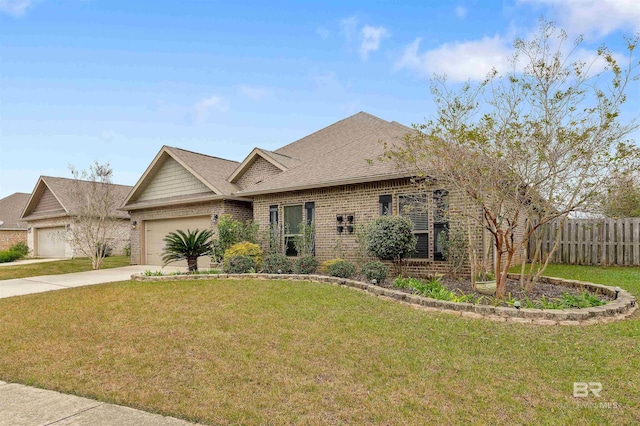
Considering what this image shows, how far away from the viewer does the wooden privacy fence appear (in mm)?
13078

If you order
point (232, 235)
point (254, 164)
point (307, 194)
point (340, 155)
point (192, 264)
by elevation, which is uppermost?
point (340, 155)

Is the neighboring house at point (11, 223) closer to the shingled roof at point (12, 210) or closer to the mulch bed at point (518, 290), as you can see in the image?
the shingled roof at point (12, 210)

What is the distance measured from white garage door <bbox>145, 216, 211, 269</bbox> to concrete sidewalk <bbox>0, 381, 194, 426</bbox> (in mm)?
12883

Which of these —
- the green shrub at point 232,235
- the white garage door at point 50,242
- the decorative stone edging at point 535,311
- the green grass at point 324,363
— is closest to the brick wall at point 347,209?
the green shrub at point 232,235

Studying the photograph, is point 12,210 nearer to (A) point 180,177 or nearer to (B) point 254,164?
(A) point 180,177

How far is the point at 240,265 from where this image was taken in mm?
11336

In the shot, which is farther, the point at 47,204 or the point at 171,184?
the point at 47,204

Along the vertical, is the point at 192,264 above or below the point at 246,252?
below

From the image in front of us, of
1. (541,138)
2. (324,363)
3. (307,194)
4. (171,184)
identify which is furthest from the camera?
(171,184)

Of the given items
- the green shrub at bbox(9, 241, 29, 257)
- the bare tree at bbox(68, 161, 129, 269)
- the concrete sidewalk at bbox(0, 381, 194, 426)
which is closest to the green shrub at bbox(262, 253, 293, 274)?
the concrete sidewalk at bbox(0, 381, 194, 426)

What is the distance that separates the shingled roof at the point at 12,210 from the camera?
101 ft

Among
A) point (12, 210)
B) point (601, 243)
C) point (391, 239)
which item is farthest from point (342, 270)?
point (12, 210)

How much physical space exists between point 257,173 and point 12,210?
29.1 m

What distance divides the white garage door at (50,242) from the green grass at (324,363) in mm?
20099
